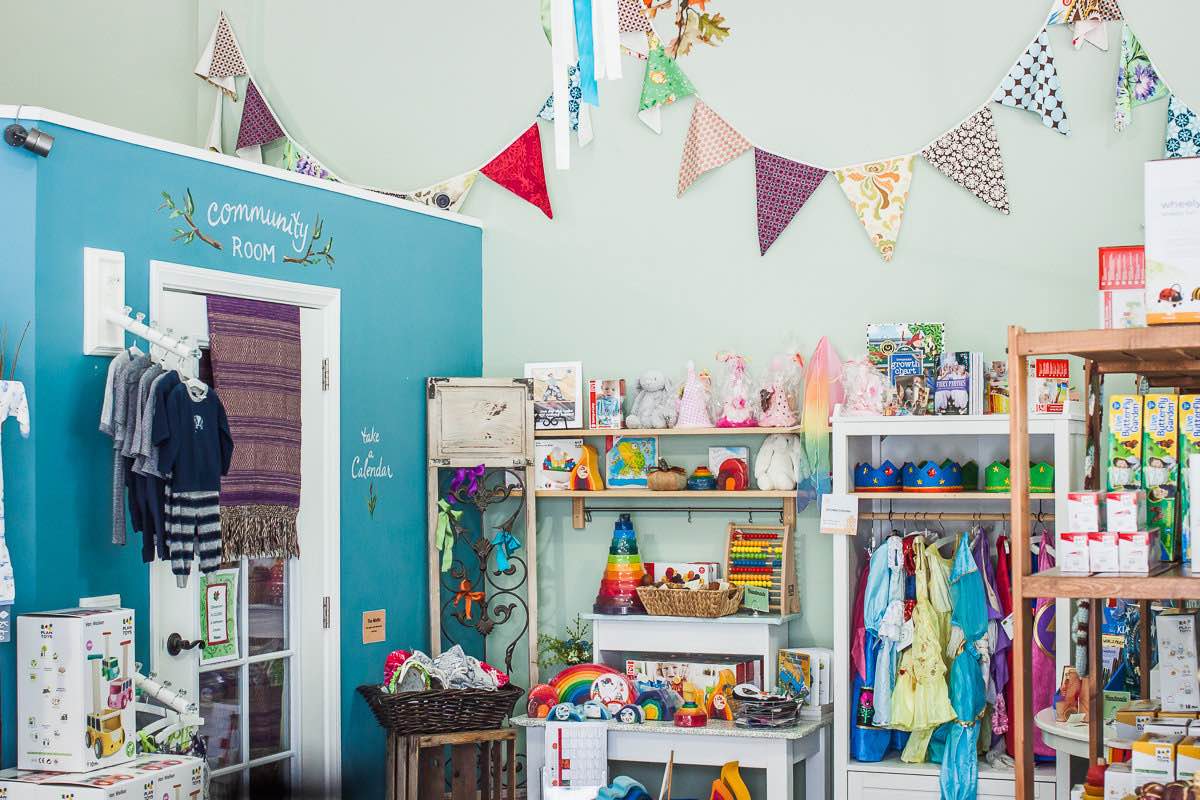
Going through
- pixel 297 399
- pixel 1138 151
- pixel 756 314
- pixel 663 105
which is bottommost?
pixel 297 399

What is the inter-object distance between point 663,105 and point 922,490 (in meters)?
1.86

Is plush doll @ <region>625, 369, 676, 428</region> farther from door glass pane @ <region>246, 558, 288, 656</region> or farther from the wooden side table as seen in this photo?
door glass pane @ <region>246, 558, 288, 656</region>

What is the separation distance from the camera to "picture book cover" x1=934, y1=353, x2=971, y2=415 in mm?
4637

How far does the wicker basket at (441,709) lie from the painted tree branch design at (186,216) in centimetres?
168

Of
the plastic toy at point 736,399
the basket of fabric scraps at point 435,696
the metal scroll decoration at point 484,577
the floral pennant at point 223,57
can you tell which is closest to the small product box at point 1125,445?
the plastic toy at point 736,399

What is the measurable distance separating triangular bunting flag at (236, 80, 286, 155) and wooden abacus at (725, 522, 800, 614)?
2667mm

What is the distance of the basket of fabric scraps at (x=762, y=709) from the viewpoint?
459 cm

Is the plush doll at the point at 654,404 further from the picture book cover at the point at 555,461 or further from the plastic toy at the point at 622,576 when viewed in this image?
the plastic toy at the point at 622,576

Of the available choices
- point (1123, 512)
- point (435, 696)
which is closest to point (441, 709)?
point (435, 696)

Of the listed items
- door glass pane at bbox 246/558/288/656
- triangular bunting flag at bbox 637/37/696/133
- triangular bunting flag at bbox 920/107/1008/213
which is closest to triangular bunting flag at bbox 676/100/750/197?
triangular bunting flag at bbox 637/37/696/133

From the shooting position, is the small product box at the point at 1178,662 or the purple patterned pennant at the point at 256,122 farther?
the purple patterned pennant at the point at 256,122

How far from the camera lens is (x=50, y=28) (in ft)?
17.4

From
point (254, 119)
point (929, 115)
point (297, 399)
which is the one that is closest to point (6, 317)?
point (297, 399)

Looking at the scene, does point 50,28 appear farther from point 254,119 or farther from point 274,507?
point 274,507
